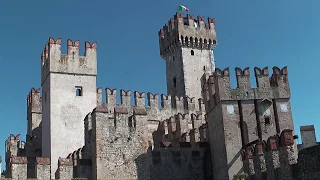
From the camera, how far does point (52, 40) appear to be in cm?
3525

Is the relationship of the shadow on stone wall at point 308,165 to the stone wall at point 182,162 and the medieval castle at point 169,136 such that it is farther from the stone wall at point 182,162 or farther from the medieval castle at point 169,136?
the stone wall at point 182,162

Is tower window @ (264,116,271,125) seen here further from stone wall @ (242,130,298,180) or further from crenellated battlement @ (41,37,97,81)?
crenellated battlement @ (41,37,97,81)

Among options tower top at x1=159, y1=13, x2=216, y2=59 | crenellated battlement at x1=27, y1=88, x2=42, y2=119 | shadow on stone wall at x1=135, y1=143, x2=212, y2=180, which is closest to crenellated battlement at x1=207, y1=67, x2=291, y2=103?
shadow on stone wall at x1=135, y1=143, x2=212, y2=180

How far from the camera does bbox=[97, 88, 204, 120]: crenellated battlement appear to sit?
40.0 metres

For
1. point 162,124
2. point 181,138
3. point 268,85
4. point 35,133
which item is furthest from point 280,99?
point 35,133

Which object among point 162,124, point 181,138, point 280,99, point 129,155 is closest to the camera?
point 129,155

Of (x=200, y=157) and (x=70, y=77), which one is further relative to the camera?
(x=70, y=77)

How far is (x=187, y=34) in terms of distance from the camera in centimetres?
5034

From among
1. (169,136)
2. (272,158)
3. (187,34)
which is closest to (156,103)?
(169,136)

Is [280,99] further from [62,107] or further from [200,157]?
[62,107]

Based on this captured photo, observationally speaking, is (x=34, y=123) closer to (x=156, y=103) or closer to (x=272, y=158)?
(x=156, y=103)

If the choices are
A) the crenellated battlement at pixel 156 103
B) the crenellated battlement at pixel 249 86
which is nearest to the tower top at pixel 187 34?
the crenellated battlement at pixel 156 103

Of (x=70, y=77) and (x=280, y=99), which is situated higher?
(x=70, y=77)

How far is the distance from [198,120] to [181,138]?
322cm
